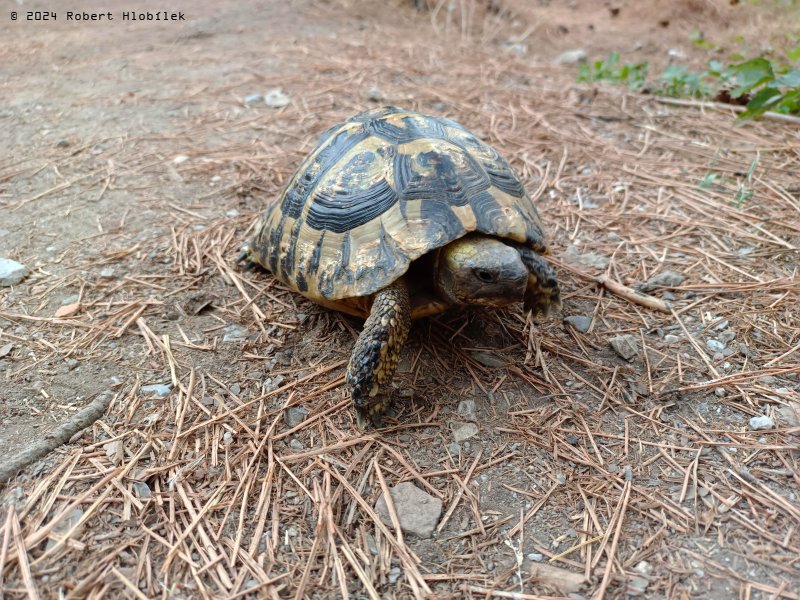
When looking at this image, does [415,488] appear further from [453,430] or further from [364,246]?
[364,246]

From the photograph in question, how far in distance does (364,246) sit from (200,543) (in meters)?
1.17

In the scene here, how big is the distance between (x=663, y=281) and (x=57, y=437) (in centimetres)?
269

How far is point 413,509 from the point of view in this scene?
6.03ft

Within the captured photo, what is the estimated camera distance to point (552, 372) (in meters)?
2.36

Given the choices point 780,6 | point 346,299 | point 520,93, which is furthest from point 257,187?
point 780,6

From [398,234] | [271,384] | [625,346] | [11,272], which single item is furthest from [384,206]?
[11,272]

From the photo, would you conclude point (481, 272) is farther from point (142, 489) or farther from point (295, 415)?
point (142, 489)

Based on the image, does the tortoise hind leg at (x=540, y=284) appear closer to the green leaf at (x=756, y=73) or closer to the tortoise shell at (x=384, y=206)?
the tortoise shell at (x=384, y=206)

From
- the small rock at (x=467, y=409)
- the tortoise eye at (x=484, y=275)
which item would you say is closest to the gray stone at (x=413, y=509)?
the small rock at (x=467, y=409)

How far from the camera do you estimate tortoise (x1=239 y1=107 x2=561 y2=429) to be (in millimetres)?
2119

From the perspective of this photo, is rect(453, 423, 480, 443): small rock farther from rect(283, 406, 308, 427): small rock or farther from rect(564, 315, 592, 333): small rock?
rect(564, 315, 592, 333): small rock

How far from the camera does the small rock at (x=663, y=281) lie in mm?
2787

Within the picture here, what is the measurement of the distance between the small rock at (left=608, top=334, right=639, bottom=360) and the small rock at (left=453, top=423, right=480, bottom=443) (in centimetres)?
77

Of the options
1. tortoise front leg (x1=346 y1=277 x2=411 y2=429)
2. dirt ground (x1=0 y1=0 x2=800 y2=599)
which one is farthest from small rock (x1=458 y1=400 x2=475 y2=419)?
tortoise front leg (x1=346 y1=277 x2=411 y2=429)
